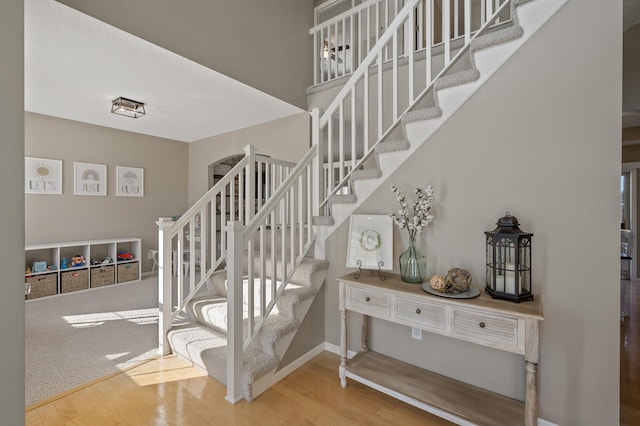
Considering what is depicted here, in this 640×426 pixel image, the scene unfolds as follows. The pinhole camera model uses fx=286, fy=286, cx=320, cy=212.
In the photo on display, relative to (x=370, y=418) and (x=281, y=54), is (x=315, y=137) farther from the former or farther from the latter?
(x=370, y=418)

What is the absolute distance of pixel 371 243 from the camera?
87.1 inches

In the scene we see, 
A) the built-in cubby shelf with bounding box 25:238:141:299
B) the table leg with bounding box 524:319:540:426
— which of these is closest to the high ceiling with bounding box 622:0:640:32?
A: the table leg with bounding box 524:319:540:426

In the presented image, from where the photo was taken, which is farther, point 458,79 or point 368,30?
point 368,30

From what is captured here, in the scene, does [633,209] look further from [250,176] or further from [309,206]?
[250,176]

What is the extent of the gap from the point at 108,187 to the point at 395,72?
4.80 metres

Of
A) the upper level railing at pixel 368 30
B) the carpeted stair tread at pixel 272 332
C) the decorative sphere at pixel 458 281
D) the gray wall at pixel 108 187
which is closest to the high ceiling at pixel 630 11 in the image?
the upper level railing at pixel 368 30

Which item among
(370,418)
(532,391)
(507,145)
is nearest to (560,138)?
(507,145)

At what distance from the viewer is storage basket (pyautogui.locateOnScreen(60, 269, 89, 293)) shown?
4.09 metres

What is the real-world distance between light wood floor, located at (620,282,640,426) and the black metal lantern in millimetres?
1049

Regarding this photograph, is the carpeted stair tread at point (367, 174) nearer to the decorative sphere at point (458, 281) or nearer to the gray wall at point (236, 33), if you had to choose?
the decorative sphere at point (458, 281)

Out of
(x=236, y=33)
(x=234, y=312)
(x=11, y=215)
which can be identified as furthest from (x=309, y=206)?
(x=11, y=215)

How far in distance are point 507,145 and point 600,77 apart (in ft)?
1.73

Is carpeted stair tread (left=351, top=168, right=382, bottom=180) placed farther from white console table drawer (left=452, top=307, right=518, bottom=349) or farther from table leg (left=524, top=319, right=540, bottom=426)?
table leg (left=524, top=319, right=540, bottom=426)

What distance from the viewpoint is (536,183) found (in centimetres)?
174
